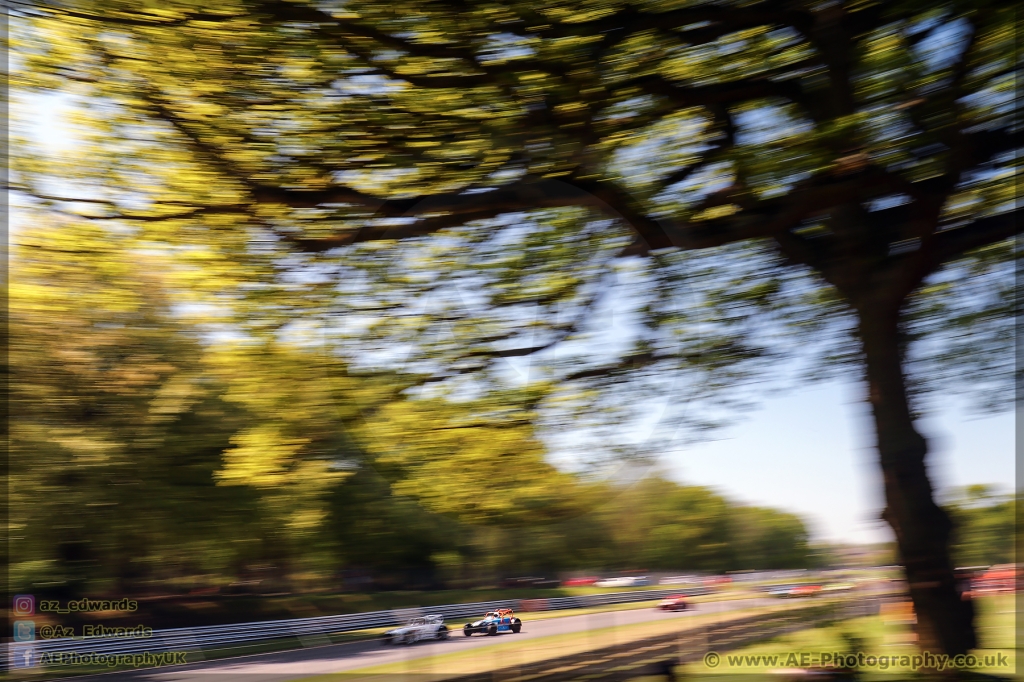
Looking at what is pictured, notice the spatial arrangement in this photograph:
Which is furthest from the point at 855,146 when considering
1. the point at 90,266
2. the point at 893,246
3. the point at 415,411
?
the point at 90,266

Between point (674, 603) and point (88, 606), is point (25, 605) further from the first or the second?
point (674, 603)

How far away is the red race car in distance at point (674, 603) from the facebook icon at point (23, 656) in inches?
132

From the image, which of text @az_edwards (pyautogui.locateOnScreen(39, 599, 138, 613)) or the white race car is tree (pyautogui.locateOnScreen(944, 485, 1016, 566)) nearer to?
the white race car

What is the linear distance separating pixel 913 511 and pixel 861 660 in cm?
67

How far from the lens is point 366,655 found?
3615 mm

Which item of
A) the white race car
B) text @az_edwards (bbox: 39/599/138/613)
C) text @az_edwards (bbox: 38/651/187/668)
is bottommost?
text @az_edwards (bbox: 38/651/187/668)

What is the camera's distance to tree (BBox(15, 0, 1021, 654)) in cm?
301

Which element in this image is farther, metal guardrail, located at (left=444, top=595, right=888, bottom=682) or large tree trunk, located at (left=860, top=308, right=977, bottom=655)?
metal guardrail, located at (left=444, top=595, right=888, bottom=682)

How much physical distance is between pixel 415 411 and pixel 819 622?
2.13 meters

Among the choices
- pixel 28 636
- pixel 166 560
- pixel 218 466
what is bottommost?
pixel 28 636

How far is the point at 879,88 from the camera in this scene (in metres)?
2.89

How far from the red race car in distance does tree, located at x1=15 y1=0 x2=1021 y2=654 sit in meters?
0.98

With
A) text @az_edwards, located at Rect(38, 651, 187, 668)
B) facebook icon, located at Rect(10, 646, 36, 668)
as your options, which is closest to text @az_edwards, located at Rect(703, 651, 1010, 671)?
text @az_edwards, located at Rect(38, 651, 187, 668)

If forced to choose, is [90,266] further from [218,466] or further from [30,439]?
[218,466]
